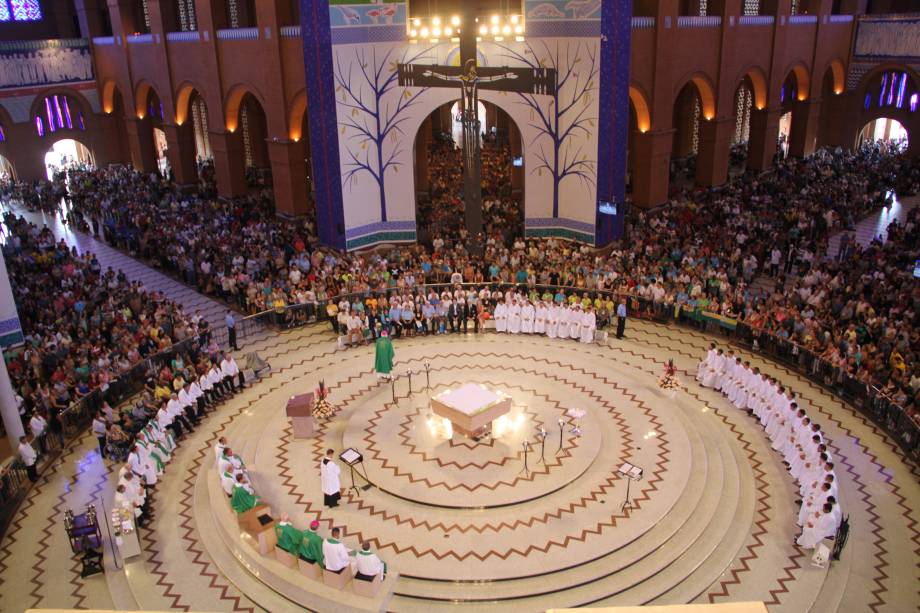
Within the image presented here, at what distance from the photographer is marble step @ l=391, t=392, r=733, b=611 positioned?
10172 mm

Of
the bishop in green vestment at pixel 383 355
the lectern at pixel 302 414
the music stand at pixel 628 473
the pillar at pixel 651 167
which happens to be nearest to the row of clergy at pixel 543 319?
the bishop in green vestment at pixel 383 355

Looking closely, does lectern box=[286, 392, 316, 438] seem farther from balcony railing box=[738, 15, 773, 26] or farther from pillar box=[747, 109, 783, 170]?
pillar box=[747, 109, 783, 170]

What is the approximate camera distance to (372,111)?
73.5 feet

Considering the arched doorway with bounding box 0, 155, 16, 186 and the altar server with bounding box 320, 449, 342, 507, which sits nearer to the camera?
the altar server with bounding box 320, 449, 342, 507

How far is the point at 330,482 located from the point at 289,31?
1692cm

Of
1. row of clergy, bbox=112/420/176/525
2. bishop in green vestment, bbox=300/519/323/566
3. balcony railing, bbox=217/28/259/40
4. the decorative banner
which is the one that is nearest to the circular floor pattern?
bishop in green vestment, bbox=300/519/323/566

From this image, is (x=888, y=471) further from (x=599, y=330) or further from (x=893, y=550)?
(x=599, y=330)

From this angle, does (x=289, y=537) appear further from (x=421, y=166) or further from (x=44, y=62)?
(x=44, y=62)

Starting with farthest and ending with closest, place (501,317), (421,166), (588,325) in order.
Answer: (421,166) → (501,317) → (588,325)

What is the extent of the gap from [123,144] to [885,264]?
32.7m

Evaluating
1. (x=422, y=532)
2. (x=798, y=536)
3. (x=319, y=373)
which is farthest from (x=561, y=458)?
(x=319, y=373)

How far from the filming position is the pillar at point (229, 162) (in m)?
27.8

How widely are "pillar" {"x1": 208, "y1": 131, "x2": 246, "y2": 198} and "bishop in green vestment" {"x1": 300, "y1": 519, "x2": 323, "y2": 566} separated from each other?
67.0ft

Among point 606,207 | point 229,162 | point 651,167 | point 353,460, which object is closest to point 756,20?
point 651,167
